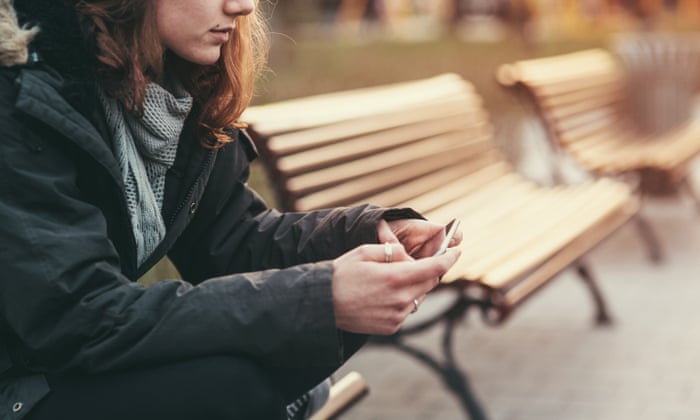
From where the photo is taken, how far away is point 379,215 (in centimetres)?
233

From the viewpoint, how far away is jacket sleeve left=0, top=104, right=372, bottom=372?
1.80 meters

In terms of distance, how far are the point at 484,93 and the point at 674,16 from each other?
1206cm

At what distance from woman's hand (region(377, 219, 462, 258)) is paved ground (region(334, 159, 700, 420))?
1.72 m

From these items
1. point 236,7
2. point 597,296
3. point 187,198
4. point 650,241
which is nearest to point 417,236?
point 187,198

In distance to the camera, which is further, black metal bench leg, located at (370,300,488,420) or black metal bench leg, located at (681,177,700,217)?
black metal bench leg, located at (681,177,700,217)

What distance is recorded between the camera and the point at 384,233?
232cm

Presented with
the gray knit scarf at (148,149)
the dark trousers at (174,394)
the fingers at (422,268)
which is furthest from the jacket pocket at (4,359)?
the fingers at (422,268)

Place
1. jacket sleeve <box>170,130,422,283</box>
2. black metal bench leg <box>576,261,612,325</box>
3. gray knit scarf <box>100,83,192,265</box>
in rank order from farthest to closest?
black metal bench leg <box>576,261,612,325</box>, jacket sleeve <box>170,130,422,283</box>, gray knit scarf <box>100,83,192,265</box>

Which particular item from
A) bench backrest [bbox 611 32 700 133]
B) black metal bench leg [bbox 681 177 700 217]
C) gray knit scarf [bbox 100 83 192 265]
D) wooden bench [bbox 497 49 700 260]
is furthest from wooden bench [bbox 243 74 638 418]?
bench backrest [bbox 611 32 700 133]

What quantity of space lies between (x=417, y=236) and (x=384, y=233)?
70 mm

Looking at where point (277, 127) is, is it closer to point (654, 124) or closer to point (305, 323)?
point (305, 323)

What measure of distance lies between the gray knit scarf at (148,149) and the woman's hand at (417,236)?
47 centimetres

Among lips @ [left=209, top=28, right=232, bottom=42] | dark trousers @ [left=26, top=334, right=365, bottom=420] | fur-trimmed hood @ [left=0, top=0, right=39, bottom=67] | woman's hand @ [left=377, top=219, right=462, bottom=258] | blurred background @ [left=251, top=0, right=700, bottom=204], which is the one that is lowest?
blurred background @ [left=251, top=0, right=700, bottom=204]

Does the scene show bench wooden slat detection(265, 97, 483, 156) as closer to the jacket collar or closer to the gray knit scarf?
the gray knit scarf
